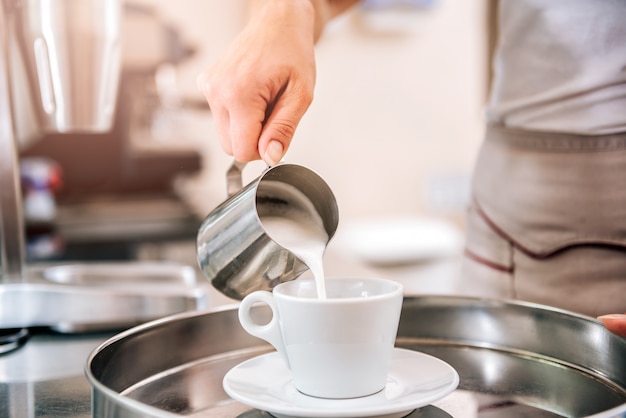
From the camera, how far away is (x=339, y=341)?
1.84 feet

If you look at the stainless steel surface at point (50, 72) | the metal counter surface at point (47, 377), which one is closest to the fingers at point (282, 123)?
the metal counter surface at point (47, 377)

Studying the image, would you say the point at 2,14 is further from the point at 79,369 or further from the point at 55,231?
the point at 55,231

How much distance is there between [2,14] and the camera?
0.84 m

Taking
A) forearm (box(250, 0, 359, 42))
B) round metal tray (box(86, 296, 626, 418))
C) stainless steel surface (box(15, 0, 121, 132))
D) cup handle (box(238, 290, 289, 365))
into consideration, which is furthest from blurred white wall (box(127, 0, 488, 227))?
cup handle (box(238, 290, 289, 365))

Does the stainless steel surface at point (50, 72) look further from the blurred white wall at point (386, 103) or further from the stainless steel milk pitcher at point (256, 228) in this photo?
the blurred white wall at point (386, 103)

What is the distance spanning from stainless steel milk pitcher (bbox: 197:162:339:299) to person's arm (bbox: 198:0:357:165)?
33mm

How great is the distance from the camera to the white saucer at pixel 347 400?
500 millimetres

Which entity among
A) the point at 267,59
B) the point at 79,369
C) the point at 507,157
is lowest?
the point at 79,369

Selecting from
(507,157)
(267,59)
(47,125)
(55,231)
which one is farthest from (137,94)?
(267,59)

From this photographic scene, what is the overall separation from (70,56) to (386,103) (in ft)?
7.83

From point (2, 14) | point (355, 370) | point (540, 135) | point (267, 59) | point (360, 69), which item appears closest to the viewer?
point (355, 370)

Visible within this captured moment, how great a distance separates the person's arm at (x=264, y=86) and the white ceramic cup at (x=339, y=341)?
0.51ft

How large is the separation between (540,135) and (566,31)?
13cm

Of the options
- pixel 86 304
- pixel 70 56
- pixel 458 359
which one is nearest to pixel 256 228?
pixel 458 359
